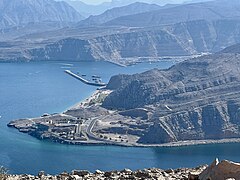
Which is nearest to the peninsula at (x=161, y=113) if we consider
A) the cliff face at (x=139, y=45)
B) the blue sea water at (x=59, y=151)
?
the blue sea water at (x=59, y=151)

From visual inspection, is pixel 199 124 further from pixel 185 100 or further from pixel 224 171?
pixel 224 171

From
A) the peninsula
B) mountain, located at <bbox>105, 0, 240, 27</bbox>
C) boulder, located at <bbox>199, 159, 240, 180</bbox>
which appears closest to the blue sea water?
the peninsula

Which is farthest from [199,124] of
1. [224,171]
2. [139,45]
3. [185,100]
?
[139,45]

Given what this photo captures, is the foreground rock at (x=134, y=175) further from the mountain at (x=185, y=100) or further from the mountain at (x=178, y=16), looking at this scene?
the mountain at (x=178, y=16)

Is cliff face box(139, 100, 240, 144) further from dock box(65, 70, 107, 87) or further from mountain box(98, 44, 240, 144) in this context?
dock box(65, 70, 107, 87)

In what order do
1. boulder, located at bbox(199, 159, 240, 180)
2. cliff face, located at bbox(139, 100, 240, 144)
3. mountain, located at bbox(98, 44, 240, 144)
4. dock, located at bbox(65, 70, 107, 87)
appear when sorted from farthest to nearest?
dock, located at bbox(65, 70, 107, 87) < mountain, located at bbox(98, 44, 240, 144) < cliff face, located at bbox(139, 100, 240, 144) < boulder, located at bbox(199, 159, 240, 180)

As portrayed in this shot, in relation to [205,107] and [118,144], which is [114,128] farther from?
[205,107]
